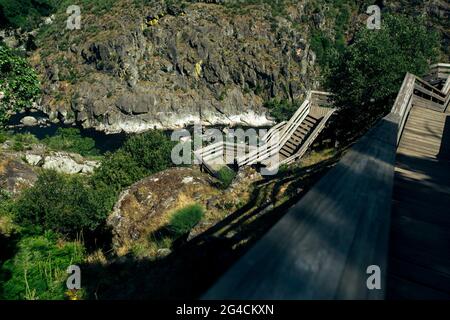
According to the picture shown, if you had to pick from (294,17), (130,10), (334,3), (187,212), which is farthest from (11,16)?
(334,3)

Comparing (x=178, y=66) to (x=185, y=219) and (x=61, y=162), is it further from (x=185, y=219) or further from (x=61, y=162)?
(x=185, y=219)

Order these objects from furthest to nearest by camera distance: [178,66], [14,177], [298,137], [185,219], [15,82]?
[178,66] < [298,137] < [14,177] < [15,82] < [185,219]

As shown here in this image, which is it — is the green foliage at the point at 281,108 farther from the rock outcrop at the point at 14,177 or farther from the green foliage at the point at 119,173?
the rock outcrop at the point at 14,177

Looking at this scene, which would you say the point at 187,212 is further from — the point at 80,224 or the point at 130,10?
the point at 130,10

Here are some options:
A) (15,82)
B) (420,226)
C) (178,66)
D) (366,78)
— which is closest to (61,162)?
(15,82)

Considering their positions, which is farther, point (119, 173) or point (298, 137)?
point (119, 173)
